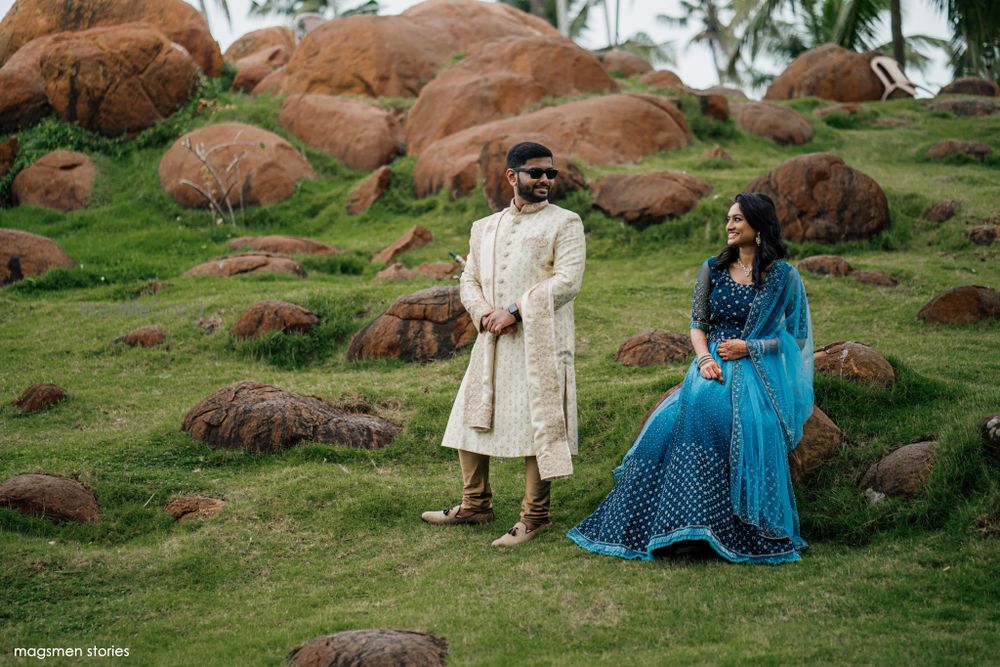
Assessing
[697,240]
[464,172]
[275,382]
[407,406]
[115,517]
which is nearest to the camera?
[115,517]

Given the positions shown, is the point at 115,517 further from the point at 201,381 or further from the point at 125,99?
the point at 125,99

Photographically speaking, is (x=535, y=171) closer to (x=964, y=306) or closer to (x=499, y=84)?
(x=964, y=306)

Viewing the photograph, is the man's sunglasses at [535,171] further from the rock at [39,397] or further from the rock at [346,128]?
the rock at [346,128]

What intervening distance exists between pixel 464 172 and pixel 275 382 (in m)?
6.74

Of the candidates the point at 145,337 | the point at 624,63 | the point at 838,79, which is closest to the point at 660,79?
the point at 624,63

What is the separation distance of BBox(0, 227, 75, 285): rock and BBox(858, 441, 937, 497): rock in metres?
10.2

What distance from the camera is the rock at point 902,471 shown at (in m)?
5.39

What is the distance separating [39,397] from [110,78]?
36.6 ft

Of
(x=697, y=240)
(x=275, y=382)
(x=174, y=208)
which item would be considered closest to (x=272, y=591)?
(x=275, y=382)

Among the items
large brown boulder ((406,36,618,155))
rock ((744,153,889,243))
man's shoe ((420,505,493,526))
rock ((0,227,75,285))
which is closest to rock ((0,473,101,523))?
man's shoe ((420,505,493,526))

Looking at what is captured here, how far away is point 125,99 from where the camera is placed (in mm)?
17797

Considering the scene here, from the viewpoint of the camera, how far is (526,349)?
5414 mm

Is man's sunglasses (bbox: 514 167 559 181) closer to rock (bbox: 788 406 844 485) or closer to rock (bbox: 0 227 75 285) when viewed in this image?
rock (bbox: 788 406 844 485)

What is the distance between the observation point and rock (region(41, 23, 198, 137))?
57.4ft
